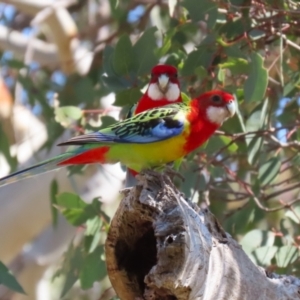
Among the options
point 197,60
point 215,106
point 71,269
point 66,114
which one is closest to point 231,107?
point 215,106

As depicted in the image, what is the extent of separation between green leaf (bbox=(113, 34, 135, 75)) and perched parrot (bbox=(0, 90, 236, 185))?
12.1 inches

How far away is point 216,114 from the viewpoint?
1.65 metres

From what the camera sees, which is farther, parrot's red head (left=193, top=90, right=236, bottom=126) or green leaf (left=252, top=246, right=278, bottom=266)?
green leaf (left=252, top=246, right=278, bottom=266)

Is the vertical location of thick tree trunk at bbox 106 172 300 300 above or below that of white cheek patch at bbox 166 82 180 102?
above

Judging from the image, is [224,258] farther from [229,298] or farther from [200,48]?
[200,48]

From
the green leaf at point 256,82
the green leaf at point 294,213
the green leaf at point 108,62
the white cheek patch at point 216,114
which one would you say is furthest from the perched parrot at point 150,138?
the green leaf at point 294,213

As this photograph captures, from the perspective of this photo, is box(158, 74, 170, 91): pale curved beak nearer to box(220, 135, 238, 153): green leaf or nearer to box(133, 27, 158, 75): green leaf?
box(133, 27, 158, 75): green leaf

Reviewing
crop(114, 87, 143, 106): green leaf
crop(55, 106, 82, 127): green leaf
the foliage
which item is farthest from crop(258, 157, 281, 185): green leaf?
crop(55, 106, 82, 127): green leaf

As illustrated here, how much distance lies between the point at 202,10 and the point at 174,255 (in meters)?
0.85

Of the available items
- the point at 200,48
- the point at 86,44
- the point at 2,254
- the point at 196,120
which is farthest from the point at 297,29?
the point at 86,44

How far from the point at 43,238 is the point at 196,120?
196cm

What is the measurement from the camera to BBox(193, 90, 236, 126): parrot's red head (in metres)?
1.64

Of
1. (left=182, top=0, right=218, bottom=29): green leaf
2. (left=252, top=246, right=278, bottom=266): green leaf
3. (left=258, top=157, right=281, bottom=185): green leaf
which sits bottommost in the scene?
(left=252, top=246, right=278, bottom=266): green leaf

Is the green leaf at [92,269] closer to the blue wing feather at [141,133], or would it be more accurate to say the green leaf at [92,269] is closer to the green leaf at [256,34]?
the blue wing feather at [141,133]
